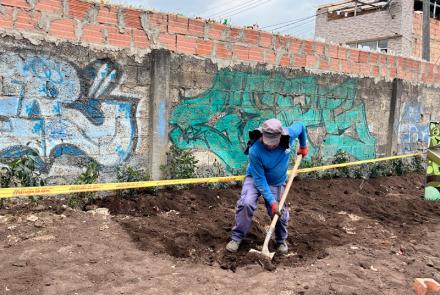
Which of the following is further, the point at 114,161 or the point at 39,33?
the point at 114,161

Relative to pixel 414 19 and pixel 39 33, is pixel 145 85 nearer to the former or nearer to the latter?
pixel 39 33

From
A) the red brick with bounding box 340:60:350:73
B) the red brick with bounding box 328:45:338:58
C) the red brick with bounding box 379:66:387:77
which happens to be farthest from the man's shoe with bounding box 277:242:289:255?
the red brick with bounding box 379:66:387:77

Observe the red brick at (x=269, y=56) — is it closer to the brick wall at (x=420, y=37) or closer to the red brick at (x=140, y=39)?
the red brick at (x=140, y=39)

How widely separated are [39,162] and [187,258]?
7.63ft

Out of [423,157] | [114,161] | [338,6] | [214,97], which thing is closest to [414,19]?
[338,6]

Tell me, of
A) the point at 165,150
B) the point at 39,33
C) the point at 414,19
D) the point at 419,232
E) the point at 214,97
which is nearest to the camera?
the point at 39,33

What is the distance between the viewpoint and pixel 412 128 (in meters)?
10.6

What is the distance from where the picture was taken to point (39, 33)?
17.3 ft

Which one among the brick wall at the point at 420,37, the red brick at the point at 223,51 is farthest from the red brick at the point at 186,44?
the brick wall at the point at 420,37

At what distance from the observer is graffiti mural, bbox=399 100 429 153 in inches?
407

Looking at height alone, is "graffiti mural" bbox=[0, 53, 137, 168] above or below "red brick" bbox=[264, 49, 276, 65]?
below

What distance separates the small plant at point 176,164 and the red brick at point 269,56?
2.25 m

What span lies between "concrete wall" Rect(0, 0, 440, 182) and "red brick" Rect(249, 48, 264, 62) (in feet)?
0.05

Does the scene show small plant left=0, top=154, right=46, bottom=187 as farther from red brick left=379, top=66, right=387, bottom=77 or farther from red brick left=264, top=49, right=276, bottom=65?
red brick left=379, top=66, right=387, bottom=77
